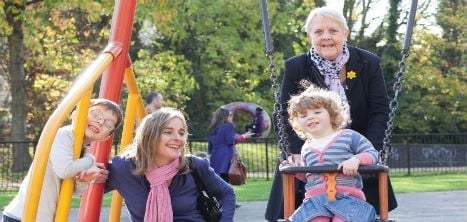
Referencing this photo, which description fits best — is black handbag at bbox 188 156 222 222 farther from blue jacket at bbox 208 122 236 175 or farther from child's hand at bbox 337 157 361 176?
blue jacket at bbox 208 122 236 175

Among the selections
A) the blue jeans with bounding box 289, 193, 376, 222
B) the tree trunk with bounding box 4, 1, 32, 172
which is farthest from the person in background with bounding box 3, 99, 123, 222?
the tree trunk with bounding box 4, 1, 32, 172

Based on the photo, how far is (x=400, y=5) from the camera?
107 ft

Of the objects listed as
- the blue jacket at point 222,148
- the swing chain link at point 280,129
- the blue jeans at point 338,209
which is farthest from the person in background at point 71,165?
the blue jacket at point 222,148

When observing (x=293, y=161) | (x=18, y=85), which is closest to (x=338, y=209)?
(x=293, y=161)

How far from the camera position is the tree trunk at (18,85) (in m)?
18.1

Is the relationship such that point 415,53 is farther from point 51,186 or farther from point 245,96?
point 51,186

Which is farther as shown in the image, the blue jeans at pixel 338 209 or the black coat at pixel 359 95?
the black coat at pixel 359 95

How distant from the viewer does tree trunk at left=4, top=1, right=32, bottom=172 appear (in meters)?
18.1

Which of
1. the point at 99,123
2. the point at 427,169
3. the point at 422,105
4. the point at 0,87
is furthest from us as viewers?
the point at 422,105

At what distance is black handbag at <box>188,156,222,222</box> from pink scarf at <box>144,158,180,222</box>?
0.44ft

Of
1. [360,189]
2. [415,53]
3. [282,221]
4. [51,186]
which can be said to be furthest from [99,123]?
[415,53]

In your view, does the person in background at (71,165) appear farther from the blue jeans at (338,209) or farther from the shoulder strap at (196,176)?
the blue jeans at (338,209)

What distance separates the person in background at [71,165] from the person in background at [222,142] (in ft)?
22.6

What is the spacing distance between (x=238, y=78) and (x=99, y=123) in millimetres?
27525
